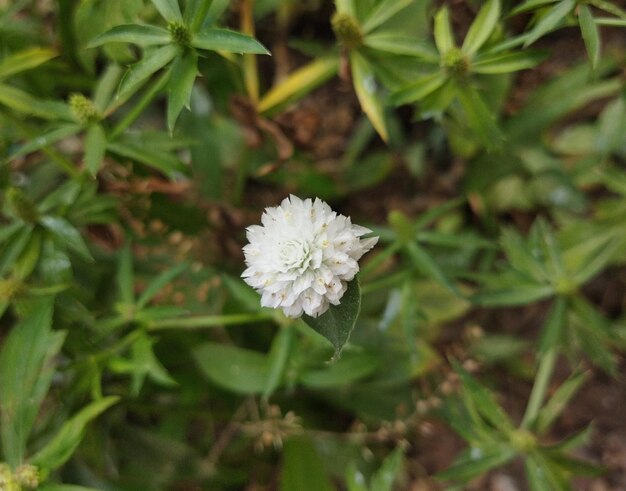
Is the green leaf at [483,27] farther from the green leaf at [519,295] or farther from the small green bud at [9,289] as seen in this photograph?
the small green bud at [9,289]

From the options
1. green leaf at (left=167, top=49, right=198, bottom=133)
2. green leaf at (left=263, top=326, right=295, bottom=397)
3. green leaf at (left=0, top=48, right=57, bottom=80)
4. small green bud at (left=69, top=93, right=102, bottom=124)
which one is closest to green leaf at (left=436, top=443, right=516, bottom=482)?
green leaf at (left=263, top=326, right=295, bottom=397)

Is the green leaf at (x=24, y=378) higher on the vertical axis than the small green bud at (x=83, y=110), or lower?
lower

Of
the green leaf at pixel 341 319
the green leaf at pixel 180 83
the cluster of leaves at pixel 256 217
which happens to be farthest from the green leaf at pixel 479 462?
the green leaf at pixel 180 83

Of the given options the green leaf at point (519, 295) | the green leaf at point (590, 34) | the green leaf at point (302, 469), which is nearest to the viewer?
the green leaf at point (590, 34)

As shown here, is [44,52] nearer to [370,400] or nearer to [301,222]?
[301,222]

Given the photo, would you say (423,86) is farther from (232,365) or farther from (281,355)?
(232,365)

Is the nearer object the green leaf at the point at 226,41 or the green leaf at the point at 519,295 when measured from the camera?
the green leaf at the point at 226,41
